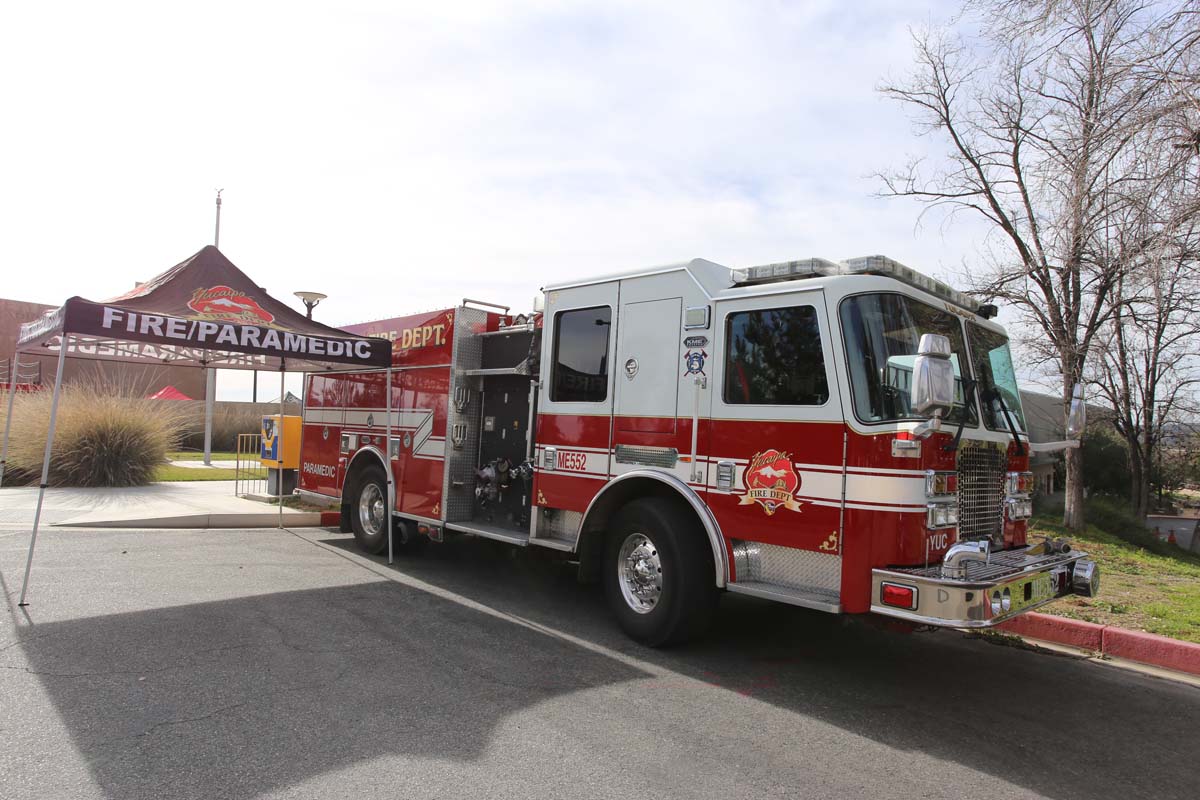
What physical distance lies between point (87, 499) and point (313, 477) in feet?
15.6

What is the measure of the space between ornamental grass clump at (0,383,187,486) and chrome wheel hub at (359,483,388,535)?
298 inches

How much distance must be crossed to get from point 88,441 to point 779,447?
13.6 m

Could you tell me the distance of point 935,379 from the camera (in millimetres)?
3994

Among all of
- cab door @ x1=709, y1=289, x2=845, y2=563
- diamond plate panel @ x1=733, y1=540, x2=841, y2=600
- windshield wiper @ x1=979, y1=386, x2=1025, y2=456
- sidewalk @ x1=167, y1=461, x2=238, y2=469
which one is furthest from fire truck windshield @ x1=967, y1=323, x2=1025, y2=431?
sidewalk @ x1=167, y1=461, x2=238, y2=469

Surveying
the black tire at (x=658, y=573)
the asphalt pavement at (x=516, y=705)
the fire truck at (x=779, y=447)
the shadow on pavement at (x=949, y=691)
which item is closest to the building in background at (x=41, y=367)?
the asphalt pavement at (x=516, y=705)

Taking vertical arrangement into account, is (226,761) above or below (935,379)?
below

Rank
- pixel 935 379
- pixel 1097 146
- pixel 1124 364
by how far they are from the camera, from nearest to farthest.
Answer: pixel 935 379, pixel 1097 146, pixel 1124 364

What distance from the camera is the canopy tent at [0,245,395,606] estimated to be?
599 centimetres

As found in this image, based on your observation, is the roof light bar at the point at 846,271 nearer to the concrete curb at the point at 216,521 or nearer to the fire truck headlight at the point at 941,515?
the fire truck headlight at the point at 941,515

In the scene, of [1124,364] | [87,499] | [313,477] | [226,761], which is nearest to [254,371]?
[313,477]

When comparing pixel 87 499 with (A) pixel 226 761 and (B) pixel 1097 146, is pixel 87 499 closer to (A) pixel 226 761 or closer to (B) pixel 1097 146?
(A) pixel 226 761

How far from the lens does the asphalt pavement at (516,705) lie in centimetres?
350

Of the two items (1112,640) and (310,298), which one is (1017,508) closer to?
(1112,640)

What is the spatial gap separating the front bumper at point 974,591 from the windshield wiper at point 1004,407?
3.02 ft
